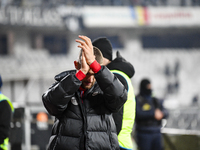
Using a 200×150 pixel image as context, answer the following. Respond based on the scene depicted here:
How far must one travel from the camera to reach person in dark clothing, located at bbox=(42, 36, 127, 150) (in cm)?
195

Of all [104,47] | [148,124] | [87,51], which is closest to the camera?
[87,51]

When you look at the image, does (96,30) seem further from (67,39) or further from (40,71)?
(40,71)

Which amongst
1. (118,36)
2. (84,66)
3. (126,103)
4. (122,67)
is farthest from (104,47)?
(118,36)

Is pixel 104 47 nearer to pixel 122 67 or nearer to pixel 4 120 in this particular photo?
pixel 122 67

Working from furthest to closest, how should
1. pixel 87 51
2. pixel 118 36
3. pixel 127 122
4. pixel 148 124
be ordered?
pixel 118 36, pixel 148 124, pixel 127 122, pixel 87 51

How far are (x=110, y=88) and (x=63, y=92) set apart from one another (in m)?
0.28

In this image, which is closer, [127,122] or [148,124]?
[127,122]

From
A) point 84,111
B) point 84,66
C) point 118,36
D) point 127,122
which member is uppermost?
point 118,36

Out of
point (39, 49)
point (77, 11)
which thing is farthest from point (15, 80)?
point (77, 11)

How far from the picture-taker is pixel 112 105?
2.03 m

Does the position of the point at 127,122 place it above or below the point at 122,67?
below

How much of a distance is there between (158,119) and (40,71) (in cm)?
1897

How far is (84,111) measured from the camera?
202 cm

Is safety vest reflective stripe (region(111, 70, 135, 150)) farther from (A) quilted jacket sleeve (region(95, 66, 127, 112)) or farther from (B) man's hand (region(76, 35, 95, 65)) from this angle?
(B) man's hand (region(76, 35, 95, 65))
